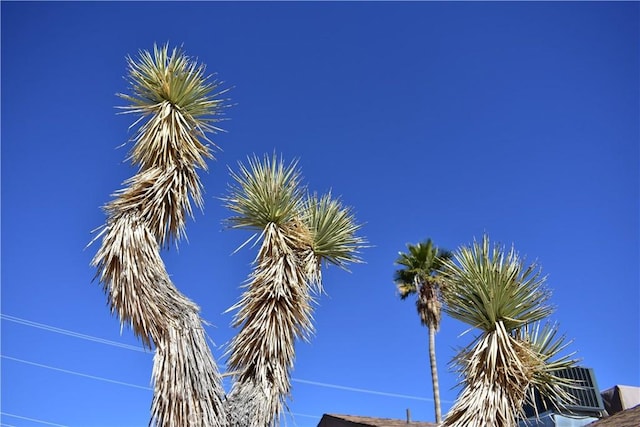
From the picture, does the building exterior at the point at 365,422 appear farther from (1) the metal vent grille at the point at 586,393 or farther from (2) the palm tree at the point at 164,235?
(2) the palm tree at the point at 164,235

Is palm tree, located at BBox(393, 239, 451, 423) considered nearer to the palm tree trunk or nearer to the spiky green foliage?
the palm tree trunk

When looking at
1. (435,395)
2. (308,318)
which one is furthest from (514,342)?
(435,395)

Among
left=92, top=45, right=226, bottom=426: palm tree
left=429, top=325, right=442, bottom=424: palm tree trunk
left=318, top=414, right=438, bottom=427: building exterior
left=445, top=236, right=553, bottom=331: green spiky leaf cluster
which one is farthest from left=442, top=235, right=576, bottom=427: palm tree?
left=429, top=325, right=442, bottom=424: palm tree trunk

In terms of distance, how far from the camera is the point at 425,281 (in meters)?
25.2

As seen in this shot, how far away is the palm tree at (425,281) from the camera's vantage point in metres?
24.8

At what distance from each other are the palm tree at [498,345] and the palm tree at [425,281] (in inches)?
647

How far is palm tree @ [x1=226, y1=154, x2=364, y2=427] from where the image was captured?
29.6ft

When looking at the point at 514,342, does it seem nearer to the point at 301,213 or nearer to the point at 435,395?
the point at 301,213

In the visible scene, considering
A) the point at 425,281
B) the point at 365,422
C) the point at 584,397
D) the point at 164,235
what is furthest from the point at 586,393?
the point at 425,281

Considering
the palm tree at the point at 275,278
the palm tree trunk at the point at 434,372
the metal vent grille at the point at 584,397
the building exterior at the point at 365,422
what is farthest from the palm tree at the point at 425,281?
the palm tree at the point at 275,278

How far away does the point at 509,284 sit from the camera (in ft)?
26.5

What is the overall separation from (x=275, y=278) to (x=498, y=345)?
342cm

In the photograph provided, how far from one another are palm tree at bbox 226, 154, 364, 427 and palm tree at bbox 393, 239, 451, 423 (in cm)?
1495

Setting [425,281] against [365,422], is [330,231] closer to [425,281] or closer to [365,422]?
[365,422]
